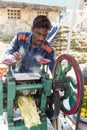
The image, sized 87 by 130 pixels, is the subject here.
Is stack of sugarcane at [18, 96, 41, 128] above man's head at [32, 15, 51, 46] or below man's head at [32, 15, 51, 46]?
below

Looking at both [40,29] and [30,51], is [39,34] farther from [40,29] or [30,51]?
[30,51]

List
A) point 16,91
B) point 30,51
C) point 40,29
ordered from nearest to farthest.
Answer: point 16,91 < point 40,29 < point 30,51

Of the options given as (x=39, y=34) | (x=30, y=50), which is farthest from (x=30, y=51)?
(x=39, y=34)

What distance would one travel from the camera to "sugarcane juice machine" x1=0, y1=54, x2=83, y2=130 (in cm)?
158

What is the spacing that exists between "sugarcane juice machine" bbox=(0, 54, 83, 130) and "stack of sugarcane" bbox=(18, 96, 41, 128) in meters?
0.06

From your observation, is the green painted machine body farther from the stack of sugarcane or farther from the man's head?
the man's head

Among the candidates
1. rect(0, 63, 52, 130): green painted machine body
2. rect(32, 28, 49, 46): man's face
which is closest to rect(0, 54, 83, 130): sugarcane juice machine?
rect(0, 63, 52, 130): green painted machine body

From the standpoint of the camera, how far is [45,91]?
1.66 m

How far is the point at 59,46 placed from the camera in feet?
28.3

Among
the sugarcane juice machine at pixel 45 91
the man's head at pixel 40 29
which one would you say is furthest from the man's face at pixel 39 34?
the sugarcane juice machine at pixel 45 91

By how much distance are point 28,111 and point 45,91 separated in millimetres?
200

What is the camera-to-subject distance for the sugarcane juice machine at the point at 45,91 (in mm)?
1579

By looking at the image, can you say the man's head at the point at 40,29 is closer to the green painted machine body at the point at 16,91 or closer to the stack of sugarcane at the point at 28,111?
the green painted machine body at the point at 16,91

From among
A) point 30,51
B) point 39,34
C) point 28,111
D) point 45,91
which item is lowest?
point 28,111
